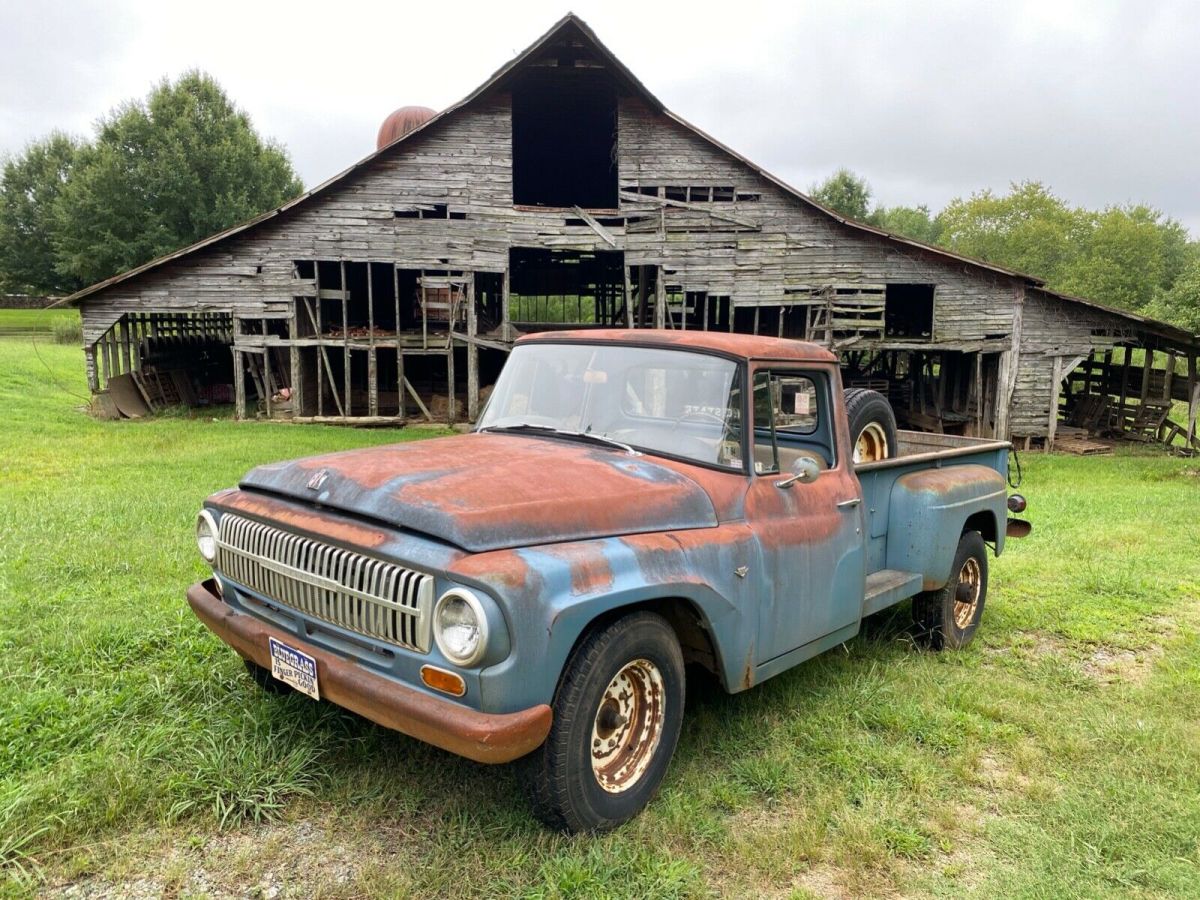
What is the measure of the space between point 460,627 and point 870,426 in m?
3.63

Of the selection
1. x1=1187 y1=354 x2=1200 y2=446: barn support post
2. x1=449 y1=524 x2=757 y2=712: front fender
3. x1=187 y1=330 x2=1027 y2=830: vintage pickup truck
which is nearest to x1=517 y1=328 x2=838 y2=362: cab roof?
x1=187 y1=330 x2=1027 y2=830: vintage pickup truck

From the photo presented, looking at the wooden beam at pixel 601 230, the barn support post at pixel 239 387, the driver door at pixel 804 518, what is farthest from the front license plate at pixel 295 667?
the barn support post at pixel 239 387

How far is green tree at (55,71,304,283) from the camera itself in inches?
1590

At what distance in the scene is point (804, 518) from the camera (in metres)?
3.82

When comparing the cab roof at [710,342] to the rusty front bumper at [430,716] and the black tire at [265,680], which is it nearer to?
the rusty front bumper at [430,716]

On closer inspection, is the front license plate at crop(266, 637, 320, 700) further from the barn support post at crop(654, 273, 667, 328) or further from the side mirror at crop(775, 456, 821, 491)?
the barn support post at crop(654, 273, 667, 328)

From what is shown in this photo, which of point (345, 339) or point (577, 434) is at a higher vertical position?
point (345, 339)

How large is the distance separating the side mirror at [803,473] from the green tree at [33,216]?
182ft

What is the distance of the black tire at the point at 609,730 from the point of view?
110 inches

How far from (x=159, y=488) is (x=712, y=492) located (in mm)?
8215

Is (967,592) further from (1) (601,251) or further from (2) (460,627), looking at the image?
(1) (601,251)

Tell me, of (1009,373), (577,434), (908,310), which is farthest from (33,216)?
(577,434)

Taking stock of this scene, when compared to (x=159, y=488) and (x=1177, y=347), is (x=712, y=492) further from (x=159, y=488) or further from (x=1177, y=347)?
(x=1177, y=347)

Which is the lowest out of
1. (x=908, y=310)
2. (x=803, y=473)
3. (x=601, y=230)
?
(x=803, y=473)
